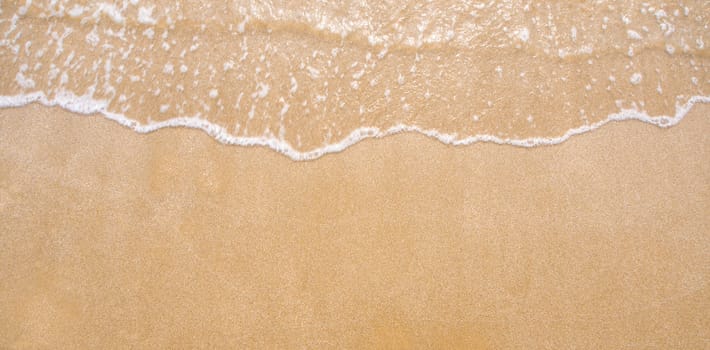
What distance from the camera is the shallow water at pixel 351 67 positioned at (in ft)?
7.02

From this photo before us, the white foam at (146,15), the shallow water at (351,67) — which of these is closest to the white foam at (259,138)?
the shallow water at (351,67)

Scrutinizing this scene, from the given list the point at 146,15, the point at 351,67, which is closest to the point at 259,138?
the point at 351,67

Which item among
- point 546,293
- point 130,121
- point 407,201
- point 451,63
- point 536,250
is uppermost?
point 451,63

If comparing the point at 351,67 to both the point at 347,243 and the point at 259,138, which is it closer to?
the point at 259,138

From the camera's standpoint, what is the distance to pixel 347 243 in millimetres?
1928

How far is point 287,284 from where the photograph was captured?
1871 mm

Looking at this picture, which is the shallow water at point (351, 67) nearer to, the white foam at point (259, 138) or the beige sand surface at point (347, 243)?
the white foam at point (259, 138)

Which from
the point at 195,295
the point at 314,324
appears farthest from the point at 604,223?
the point at 195,295

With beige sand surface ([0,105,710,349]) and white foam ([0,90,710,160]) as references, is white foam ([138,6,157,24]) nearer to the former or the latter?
white foam ([0,90,710,160])

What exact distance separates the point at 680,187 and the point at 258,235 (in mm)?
2012

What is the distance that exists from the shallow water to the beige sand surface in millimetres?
121

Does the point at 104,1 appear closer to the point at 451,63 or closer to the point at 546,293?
the point at 451,63

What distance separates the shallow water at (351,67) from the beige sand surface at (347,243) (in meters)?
0.12

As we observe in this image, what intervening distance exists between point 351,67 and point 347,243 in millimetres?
914
